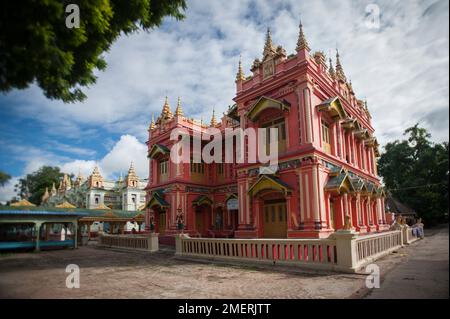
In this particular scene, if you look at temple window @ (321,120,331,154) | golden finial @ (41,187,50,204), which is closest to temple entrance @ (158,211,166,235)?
temple window @ (321,120,331,154)

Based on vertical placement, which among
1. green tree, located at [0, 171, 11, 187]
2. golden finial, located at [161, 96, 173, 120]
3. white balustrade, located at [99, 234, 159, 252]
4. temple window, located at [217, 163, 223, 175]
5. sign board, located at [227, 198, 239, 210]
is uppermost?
golden finial, located at [161, 96, 173, 120]

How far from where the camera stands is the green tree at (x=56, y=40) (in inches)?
183

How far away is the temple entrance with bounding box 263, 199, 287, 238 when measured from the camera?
13757mm

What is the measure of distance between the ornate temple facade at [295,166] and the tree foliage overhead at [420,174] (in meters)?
22.3

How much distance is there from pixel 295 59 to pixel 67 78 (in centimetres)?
1075

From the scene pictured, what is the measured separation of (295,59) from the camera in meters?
14.1

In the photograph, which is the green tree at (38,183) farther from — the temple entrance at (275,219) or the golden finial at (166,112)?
the temple entrance at (275,219)

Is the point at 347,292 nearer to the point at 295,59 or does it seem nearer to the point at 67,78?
the point at 67,78

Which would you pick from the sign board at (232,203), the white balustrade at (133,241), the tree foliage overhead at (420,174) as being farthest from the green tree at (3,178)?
the tree foliage overhead at (420,174)

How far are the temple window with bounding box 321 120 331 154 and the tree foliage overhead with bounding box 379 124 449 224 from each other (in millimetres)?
28139

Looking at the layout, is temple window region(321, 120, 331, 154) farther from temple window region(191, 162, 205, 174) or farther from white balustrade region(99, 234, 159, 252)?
white balustrade region(99, 234, 159, 252)

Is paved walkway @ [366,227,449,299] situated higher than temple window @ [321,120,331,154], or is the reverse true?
temple window @ [321,120,331,154]

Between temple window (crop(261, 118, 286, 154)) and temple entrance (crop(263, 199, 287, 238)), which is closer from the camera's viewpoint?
temple entrance (crop(263, 199, 287, 238))
